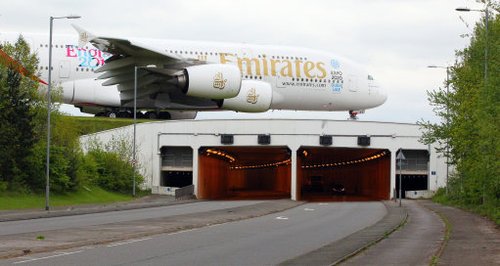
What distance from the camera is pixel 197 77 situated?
184 feet

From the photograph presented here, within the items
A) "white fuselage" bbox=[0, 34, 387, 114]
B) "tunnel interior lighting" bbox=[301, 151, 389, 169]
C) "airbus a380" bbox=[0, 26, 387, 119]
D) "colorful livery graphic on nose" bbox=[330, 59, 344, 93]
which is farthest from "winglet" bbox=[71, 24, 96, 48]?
"tunnel interior lighting" bbox=[301, 151, 389, 169]

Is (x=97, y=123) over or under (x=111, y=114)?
under

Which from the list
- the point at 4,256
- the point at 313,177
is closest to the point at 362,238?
the point at 4,256

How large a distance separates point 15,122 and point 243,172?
3089 inches

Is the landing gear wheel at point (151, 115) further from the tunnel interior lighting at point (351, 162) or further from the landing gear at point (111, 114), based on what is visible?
the tunnel interior lighting at point (351, 162)

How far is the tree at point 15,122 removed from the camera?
45406 mm

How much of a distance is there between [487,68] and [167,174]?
3665 centimetres

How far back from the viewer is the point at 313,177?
4033 inches

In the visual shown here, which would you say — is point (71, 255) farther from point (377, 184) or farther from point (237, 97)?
point (377, 184)

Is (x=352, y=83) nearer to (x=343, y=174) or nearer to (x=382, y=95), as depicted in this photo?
(x=382, y=95)

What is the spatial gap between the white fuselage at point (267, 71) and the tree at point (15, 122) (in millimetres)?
6270

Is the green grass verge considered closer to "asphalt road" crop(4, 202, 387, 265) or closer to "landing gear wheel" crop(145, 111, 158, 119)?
"asphalt road" crop(4, 202, 387, 265)

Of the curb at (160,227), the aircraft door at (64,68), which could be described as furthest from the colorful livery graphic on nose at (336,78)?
the curb at (160,227)

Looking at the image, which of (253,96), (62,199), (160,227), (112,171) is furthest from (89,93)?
(160,227)
